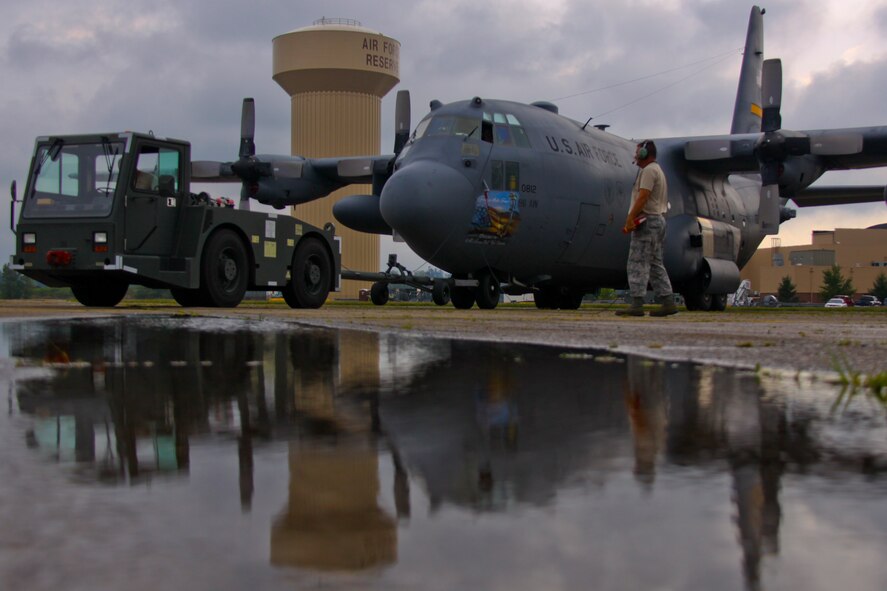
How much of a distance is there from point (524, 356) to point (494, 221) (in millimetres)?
9317

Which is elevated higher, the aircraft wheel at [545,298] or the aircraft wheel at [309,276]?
the aircraft wheel at [309,276]

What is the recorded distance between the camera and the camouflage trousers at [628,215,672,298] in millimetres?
10820

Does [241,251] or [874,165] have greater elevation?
[874,165]

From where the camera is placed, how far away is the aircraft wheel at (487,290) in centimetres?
1474

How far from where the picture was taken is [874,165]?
64.0ft

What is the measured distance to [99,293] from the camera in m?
14.2

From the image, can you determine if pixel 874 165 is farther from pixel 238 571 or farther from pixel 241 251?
pixel 238 571

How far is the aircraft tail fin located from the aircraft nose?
13.8 metres

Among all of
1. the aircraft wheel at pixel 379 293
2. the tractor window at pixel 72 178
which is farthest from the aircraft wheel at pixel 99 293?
the aircraft wheel at pixel 379 293

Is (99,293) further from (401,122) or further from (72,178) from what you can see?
(401,122)

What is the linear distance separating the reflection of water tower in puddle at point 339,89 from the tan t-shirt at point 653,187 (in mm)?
70606

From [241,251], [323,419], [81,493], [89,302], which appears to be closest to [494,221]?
[241,251]

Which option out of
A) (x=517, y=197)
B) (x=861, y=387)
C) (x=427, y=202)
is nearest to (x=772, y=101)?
(x=517, y=197)

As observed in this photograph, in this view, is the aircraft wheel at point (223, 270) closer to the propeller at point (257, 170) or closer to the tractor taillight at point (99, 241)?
the tractor taillight at point (99, 241)
